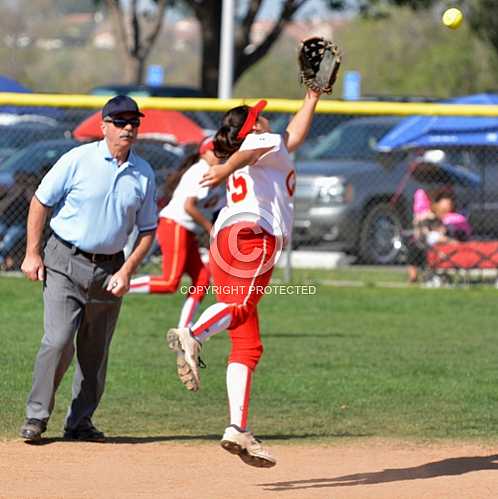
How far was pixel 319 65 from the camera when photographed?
7363mm

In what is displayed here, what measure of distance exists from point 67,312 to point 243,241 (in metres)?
1.13

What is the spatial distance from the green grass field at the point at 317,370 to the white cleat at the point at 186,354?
1.46 m

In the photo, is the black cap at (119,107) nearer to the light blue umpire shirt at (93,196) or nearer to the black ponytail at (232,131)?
the light blue umpire shirt at (93,196)

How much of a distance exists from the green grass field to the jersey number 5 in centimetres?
172

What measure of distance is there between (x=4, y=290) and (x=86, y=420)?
6.91m

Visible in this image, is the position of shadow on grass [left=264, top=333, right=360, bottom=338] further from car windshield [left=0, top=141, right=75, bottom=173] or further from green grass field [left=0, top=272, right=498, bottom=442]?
car windshield [left=0, top=141, right=75, bottom=173]

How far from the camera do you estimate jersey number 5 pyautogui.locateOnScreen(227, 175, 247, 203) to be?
23.0 feet

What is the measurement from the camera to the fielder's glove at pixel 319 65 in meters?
7.33

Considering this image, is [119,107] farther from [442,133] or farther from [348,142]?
[348,142]

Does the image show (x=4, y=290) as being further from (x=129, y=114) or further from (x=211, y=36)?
(x=211, y=36)

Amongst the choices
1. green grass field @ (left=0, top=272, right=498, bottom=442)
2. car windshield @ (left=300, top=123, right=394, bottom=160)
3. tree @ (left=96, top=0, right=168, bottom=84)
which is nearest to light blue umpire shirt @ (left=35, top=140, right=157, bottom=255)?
green grass field @ (left=0, top=272, right=498, bottom=442)

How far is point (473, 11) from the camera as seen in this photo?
32969 millimetres

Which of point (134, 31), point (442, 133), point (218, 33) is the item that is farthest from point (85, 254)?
point (134, 31)

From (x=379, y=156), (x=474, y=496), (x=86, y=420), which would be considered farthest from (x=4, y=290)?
(x=474, y=496)
